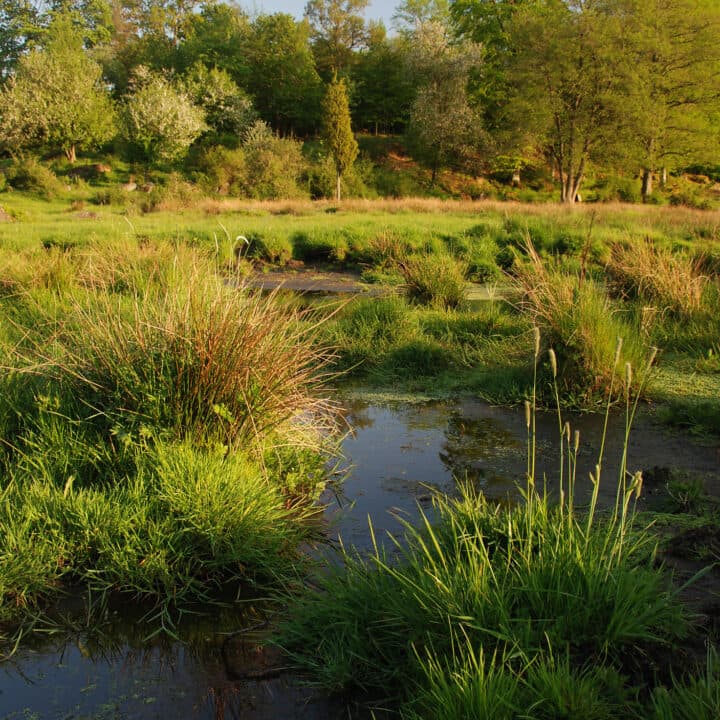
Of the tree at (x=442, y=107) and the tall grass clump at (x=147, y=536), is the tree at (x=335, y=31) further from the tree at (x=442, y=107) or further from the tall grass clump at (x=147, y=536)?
the tall grass clump at (x=147, y=536)

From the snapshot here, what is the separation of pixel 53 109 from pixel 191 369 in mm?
42114

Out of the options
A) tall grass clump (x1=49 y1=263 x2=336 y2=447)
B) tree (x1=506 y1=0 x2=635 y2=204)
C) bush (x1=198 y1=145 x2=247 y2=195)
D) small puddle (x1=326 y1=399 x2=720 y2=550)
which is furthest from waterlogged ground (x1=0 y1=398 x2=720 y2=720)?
bush (x1=198 y1=145 x2=247 y2=195)

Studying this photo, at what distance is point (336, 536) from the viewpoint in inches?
171

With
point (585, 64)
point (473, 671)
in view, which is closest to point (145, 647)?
point (473, 671)

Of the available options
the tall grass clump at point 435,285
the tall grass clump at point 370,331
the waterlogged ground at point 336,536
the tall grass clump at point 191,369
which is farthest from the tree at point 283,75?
the tall grass clump at point 191,369

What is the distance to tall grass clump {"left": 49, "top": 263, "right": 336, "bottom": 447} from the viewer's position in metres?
4.61

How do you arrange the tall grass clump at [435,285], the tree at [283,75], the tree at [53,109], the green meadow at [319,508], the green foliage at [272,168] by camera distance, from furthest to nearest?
the tree at [283,75] < the tree at [53,109] < the green foliage at [272,168] < the tall grass clump at [435,285] < the green meadow at [319,508]

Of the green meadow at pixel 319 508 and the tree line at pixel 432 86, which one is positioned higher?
the tree line at pixel 432 86

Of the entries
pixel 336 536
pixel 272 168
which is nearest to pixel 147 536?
pixel 336 536

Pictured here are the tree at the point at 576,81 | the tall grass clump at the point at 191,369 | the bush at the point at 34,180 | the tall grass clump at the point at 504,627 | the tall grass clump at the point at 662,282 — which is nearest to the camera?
the tall grass clump at the point at 504,627

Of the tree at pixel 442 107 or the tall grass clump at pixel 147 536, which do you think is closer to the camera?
the tall grass clump at pixel 147 536

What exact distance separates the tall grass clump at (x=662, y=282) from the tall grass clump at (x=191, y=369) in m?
5.64

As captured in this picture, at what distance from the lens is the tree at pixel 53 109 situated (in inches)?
1603

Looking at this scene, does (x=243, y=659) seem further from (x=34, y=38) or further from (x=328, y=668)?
(x=34, y=38)
